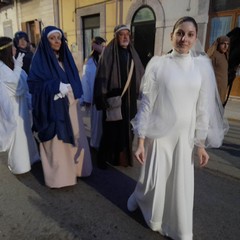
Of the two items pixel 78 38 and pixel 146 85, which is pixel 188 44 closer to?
pixel 146 85

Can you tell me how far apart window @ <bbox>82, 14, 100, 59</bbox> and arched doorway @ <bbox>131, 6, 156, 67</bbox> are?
8.52 ft

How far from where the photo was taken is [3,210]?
2709 mm

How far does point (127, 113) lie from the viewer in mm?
3475

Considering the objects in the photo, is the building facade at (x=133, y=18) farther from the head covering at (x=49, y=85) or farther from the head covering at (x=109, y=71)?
the head covering at (x=49, y=85)

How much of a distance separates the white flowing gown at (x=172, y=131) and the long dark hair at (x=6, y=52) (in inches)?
77.6

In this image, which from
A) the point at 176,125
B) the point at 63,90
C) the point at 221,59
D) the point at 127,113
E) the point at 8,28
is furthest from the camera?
the point at 8,28

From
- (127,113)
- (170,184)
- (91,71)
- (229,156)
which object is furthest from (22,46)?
(229,156)

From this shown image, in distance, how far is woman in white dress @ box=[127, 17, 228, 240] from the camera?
1.84 metres

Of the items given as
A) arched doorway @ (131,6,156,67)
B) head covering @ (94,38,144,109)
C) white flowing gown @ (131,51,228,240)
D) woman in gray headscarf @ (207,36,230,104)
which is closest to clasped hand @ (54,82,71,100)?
head covering @ (94,38,144,109)

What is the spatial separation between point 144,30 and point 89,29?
386 cm

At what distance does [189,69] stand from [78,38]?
12.3 meters

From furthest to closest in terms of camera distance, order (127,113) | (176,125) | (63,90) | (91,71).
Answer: (91,71)
(127,113)
(63,90)
(176,125)

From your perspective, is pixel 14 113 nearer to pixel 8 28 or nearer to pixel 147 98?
pixel 147 98

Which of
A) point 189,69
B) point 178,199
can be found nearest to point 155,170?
point 178,199
